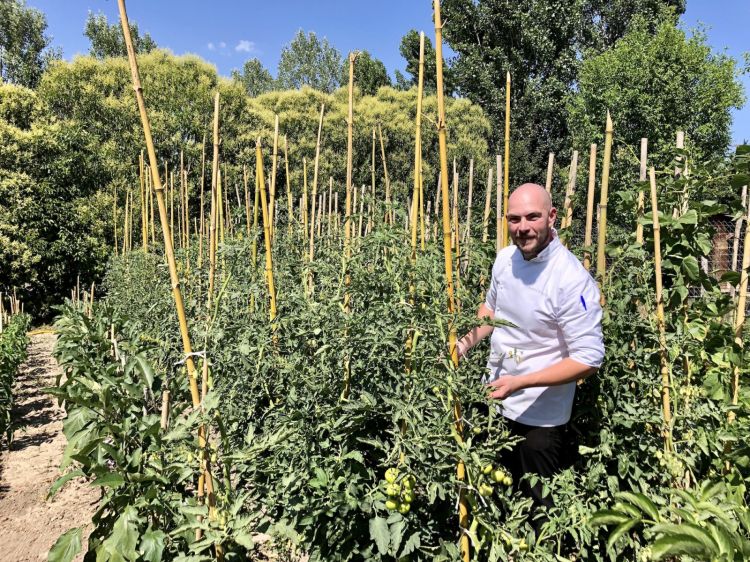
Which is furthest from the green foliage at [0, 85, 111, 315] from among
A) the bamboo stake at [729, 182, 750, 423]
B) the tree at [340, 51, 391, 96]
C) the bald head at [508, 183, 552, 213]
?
the tree at [340, 51, 391, 96]

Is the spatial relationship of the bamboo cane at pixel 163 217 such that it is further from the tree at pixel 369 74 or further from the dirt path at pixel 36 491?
the tree at pixel 369 74

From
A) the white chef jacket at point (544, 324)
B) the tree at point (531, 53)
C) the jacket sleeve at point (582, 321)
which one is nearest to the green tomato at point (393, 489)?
the white chef jacket at point (544, 324)

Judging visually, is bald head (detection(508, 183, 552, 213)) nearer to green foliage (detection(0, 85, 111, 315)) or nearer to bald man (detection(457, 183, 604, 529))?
bald man (detection(457, 183, 604, 529))

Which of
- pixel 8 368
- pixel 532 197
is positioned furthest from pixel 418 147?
pixel 8 368

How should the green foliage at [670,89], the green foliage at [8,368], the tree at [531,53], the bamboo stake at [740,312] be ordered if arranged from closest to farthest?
the bamboo stake at [740,312]
the green foliage at [8,368]
the green foliage at [670,89]
the tree at [531,53]

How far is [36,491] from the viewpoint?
122 inches

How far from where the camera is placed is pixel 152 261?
552 cm

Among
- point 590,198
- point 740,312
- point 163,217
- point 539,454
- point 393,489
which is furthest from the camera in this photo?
point 590,198

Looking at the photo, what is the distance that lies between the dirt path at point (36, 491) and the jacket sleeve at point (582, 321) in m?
1.77

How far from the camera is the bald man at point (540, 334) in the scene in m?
1.65

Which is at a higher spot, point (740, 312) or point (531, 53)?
point (531, 53)

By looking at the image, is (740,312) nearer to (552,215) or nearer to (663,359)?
(663,359)

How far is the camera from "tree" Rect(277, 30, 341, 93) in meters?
32.2

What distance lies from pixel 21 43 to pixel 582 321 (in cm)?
2528
